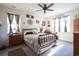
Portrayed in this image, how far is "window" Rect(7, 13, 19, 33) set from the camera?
1722mm

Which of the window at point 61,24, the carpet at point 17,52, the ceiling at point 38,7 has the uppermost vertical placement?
the ceiling at point 38,7

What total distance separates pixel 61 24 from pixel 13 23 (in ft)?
3.52

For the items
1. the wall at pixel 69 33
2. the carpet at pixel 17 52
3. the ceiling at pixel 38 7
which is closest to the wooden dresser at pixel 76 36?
the wall at pixel 69 33

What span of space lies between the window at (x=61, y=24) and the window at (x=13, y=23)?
83cm

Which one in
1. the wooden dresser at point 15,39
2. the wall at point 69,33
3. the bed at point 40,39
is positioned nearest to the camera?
the wall at point 69,33

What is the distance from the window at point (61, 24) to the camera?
1.78 m

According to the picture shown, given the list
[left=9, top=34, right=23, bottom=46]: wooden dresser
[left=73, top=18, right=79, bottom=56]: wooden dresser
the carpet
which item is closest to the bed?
[left=9, top=34, right=23, bottom=46]: wooden dresser

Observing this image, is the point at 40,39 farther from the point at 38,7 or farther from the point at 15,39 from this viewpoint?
the point at 38,7

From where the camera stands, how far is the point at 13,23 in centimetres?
177

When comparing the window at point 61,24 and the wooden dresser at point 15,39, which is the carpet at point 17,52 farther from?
the window at point 61,24

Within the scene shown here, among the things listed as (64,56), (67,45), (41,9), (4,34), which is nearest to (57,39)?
(67,45)

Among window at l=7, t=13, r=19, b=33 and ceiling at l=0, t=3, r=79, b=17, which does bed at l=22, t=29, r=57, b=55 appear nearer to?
window at l=7, t=13, r=19, b=33

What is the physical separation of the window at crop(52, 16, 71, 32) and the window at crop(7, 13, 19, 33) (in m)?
0.83

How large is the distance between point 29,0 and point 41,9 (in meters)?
0.32
